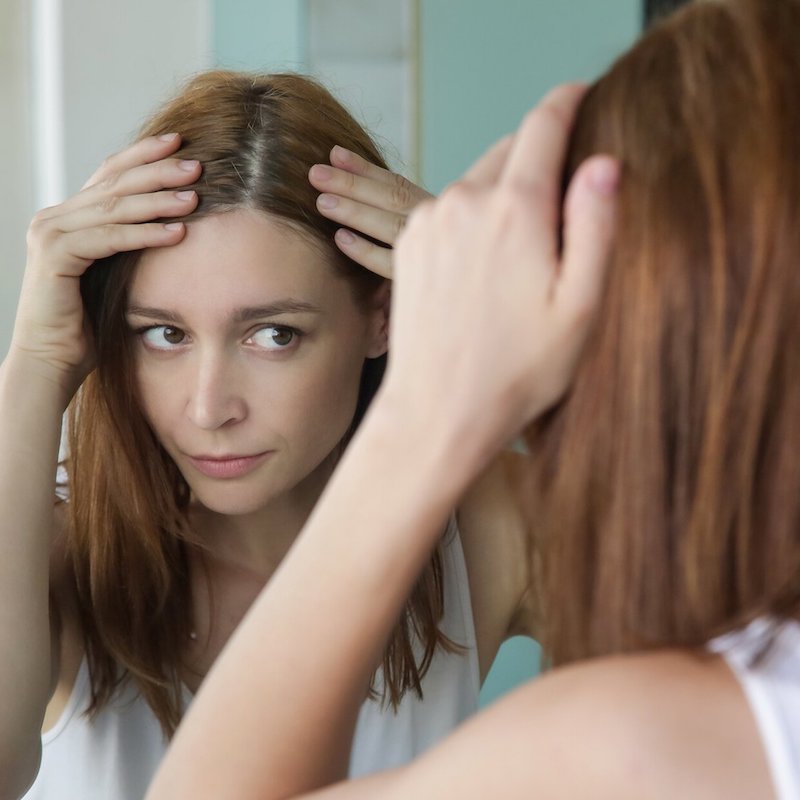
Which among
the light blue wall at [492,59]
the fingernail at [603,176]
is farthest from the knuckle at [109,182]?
the light blue wall at [492,59]

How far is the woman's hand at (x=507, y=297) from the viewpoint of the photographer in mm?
514

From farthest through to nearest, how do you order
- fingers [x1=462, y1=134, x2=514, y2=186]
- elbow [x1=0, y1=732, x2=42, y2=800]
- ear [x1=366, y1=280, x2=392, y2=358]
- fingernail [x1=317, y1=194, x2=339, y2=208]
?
ear [x1=366, y1=280, x2=392, y2=358] < fingernail [x1=317, y1=194, x2=339, y2=208] < elbow [x1=0, y1=732, x2=42, y2=800] < fingers [x1=462, y1=134, x2=514, y2=186]

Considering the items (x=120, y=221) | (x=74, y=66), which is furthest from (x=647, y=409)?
(x=74, y=66)

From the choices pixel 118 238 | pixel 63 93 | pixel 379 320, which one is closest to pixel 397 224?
pixel 379 320

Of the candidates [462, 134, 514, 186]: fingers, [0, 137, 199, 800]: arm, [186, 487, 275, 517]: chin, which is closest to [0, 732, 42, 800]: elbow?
[0, 137, 199, 800]: arm

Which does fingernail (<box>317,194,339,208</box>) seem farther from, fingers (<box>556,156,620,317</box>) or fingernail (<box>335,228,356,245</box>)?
fingers (<box>556,156,620,317</box>)

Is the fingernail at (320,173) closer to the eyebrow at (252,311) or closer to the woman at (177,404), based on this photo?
the woman at (177,404)

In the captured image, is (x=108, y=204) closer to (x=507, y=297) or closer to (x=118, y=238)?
(x=118, y=238)

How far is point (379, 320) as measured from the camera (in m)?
1.11

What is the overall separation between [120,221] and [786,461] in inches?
25.7

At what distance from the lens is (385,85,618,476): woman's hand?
1.69ft

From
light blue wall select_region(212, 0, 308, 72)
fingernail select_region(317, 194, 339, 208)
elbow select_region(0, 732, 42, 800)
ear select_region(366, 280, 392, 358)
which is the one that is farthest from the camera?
light blue wall select_region(212, 0, 308, 72)

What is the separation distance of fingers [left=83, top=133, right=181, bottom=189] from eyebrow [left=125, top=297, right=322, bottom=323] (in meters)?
0.12

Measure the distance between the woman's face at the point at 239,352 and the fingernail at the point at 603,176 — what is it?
0.50m
